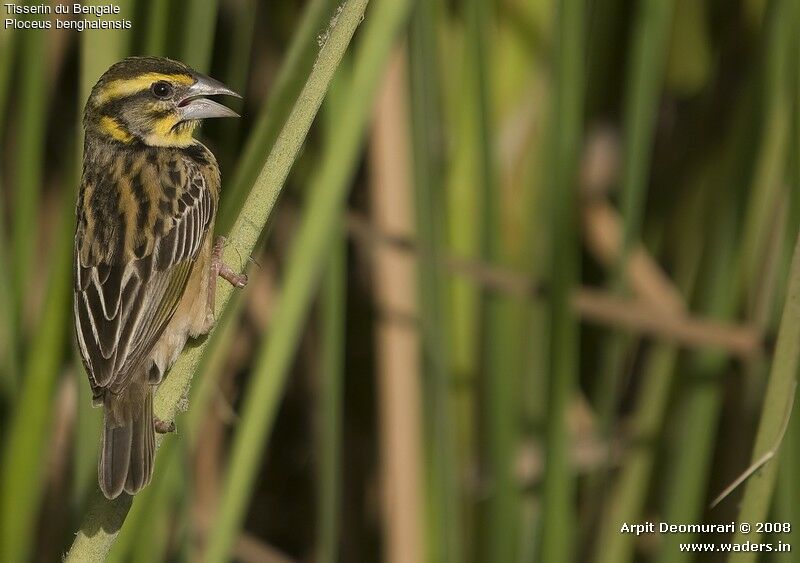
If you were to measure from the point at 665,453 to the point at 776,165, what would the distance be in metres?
0.87

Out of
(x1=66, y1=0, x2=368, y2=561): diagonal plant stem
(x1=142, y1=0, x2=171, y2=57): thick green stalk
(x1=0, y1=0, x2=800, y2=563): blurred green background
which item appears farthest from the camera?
(x1=0, y1=0, x2=800, y2=563): blurred green background

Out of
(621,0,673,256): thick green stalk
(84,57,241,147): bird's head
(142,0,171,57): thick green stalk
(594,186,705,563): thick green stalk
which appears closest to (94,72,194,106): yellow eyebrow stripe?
(84,57,241,147): bird's head

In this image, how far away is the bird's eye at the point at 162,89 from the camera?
216cm

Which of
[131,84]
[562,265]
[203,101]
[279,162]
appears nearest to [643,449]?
[562,265]

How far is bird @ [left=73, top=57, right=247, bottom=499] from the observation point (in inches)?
76.9

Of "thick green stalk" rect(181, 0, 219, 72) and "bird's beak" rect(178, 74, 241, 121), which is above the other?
"thick green stalk" rect(181, 0, 219, 72)

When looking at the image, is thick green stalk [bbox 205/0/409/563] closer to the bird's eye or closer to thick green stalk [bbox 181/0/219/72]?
thick green stalk [bbox 181/0/219/72]

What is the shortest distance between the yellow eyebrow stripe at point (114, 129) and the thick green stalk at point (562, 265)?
0.94m

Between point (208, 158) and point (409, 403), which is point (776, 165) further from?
point (208, 158)

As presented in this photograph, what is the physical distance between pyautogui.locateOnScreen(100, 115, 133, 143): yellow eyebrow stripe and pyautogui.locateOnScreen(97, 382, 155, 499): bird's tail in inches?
24.9

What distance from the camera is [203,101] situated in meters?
2.15

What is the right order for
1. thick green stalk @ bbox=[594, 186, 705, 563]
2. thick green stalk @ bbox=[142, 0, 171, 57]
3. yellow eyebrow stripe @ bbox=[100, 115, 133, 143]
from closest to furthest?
thick green stalk @ bbox=[142, 0, 171, 57] < yellow eyebrow stripe @ bbox=[100, 115, 133, 143] < thick green stalk @ bbox=[594, 186, 705, 563]

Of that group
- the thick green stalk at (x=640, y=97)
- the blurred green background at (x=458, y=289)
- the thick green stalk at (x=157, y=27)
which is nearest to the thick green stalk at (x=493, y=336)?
the blurred green background at (x=458, y=289)

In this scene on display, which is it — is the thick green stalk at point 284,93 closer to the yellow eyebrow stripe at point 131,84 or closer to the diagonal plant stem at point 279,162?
the diagonal plant stem at point 279,162
